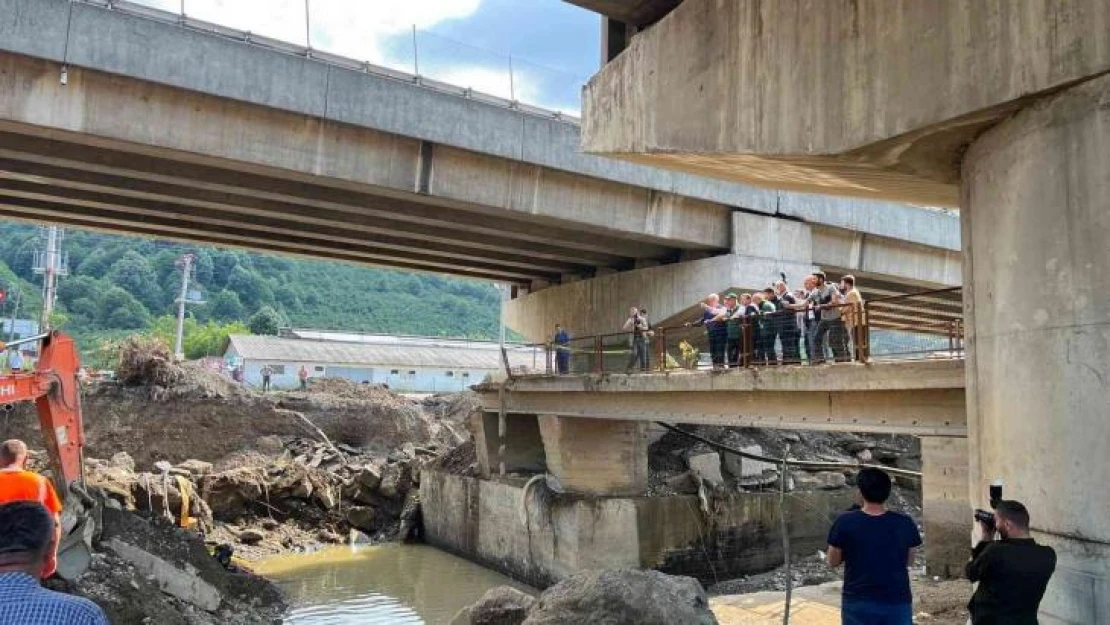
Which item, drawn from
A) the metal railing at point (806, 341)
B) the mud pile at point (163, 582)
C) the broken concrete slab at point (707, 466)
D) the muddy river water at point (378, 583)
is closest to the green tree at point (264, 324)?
the muddy river water at point (378, 583)

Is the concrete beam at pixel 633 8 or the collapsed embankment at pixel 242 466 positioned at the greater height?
the concrete beam at pixel 633 8

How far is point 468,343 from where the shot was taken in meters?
69.2

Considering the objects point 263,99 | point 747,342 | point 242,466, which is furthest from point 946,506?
point 242,466

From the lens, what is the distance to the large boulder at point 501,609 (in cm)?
772

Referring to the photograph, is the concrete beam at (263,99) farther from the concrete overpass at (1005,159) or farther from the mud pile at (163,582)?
the concrete overpass at (1005,159)

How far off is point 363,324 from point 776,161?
8424 cm

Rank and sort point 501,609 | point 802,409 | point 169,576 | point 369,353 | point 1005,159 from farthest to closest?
point 369,353 → point 802,409 → point 169,576 → point 501,609 → point 1005,159

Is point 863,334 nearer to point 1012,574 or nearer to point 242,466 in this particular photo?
point 1012,574

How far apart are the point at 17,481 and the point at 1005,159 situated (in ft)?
25.9

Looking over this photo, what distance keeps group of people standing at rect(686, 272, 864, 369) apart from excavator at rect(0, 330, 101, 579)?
29.7ft

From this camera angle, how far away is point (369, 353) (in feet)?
194

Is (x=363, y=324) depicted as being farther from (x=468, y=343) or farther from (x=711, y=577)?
(x=711, y=577)

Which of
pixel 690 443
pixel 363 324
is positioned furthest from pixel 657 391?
pixel 363 324

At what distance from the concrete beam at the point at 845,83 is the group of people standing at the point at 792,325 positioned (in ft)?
4.86
